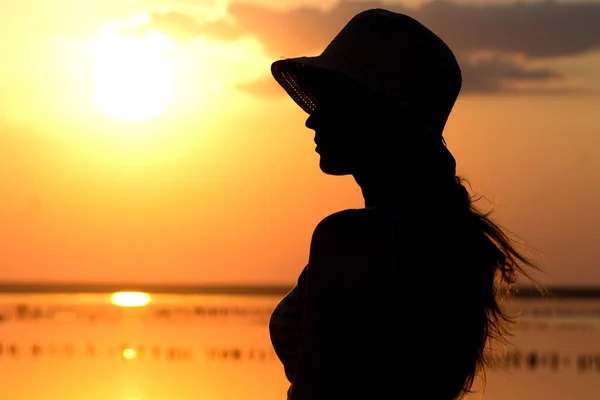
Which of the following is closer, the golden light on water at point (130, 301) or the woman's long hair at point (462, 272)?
the woman's long hair at point (462, 272)

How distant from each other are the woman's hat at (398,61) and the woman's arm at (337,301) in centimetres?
38

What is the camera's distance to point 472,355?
8.39 feet

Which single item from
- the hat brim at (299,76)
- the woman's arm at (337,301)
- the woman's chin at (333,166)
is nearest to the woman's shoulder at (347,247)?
the woman's arm at (337,301)

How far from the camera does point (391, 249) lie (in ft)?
7.39

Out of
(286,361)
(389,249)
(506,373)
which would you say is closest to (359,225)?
→ (389,249)

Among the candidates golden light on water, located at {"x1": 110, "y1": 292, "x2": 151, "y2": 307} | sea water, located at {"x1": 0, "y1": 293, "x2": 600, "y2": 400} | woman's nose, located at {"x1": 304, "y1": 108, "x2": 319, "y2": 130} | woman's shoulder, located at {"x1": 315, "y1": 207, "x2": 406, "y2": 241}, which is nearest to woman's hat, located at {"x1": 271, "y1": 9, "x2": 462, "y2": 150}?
woman's nose, located at {"x1": 304, "y1": 108, "x2": 319, "y2": 130}

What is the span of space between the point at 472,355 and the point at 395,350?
31 cm

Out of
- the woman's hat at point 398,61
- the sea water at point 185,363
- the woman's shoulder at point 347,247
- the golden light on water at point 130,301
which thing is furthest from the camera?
the golden light on water at point 130,301

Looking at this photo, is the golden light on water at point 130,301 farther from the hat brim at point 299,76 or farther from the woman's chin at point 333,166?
the woman's chin at point 333,166

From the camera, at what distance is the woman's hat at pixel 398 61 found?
250cm

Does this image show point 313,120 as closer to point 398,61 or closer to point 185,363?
point 398,61

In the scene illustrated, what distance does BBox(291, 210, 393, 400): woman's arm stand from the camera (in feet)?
7.20

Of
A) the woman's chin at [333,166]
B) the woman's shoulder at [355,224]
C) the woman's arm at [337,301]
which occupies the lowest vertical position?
the woman's arm at [337,301]

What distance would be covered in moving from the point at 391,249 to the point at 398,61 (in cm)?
50
